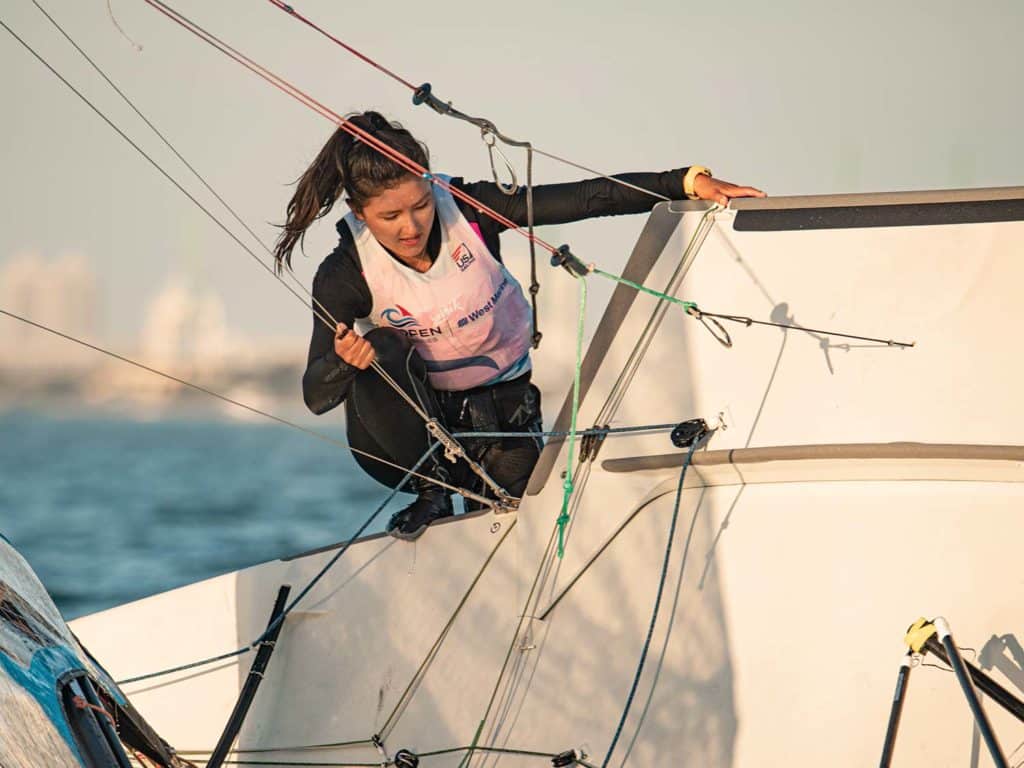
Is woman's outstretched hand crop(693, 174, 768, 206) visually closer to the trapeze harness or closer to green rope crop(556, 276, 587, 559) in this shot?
green rope crop(556, 276, 587, 559)

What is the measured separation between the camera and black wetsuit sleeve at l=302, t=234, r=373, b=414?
3.37 m

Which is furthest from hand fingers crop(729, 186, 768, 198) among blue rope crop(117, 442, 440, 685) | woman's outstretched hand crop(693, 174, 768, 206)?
blue rope crop(117, 442, 440, 685)

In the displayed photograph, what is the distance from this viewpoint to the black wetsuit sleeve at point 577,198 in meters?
3.22

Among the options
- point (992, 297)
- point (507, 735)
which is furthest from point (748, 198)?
point (507, 735)

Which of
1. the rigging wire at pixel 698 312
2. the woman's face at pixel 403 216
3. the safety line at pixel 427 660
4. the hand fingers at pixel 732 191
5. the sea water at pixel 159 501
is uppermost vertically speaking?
the sea water at pixel 159 501

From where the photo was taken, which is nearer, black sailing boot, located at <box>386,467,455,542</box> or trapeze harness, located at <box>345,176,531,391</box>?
trapeze harness, located at <box>345,176,531,391</box>

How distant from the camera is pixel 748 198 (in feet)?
9.89

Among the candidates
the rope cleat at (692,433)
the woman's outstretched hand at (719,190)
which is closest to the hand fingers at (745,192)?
the woman's outstretched hand at (719,190)

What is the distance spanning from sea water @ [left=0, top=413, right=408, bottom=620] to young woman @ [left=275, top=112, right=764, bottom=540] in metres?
2.50

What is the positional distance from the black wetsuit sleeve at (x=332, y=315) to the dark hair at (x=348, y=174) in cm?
9

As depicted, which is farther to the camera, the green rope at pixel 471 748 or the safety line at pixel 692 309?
the green rope at pixel 471 748

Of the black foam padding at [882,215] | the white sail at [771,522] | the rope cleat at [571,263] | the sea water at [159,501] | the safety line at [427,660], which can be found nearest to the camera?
the white sail at [771,522]

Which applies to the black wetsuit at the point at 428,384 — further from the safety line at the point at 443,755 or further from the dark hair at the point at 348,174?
the safety line at the point at 443,755

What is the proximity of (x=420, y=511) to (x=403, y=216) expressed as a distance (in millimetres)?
671
